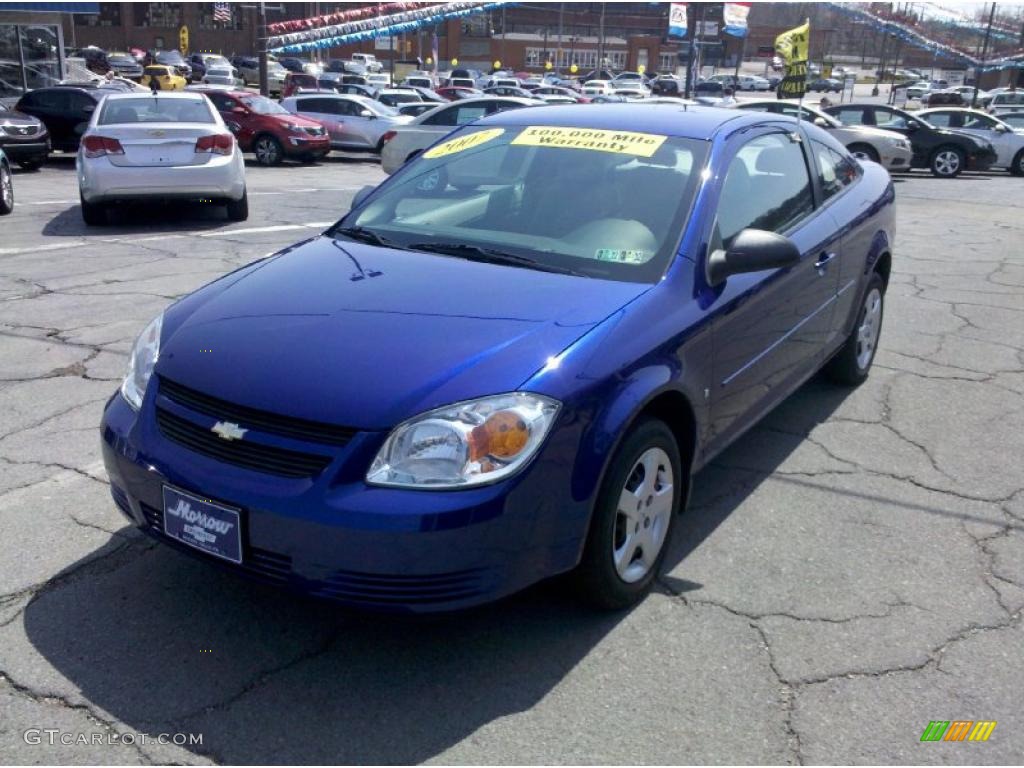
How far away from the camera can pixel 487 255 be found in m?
3.69

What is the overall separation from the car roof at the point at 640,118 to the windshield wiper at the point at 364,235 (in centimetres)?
91

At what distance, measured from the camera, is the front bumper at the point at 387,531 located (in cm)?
263

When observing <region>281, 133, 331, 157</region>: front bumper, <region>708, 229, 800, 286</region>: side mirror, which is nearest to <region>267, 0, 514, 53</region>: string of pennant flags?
<region>281, 133, 331, 157</region>: front bumper

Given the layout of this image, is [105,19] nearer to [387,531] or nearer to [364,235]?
[364,235]

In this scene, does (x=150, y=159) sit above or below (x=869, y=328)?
above

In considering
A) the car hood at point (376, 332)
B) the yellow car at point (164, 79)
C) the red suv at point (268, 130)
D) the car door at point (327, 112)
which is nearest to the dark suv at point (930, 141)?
the car door at point (327, 112)

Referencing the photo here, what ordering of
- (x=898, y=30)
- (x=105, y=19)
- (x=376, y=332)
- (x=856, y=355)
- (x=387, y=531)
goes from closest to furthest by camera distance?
(x=387, y=531)
(x=376, y=332)
(x=856, y=355)
(x=898, y=30)
(x=105, y=19)

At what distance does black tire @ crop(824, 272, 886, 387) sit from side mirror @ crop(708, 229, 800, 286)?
81.3 inches

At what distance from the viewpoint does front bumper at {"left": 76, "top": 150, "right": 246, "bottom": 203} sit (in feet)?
34.1

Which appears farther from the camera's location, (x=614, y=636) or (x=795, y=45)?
(x=795, y=45)

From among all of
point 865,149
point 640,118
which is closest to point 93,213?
point 640,118

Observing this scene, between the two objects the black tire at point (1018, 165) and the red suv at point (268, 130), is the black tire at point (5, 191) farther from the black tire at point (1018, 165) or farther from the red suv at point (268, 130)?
the black tire at point (1018, 165)

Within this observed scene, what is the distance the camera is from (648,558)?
3377 millimetres

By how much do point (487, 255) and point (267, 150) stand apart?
1763 cm
